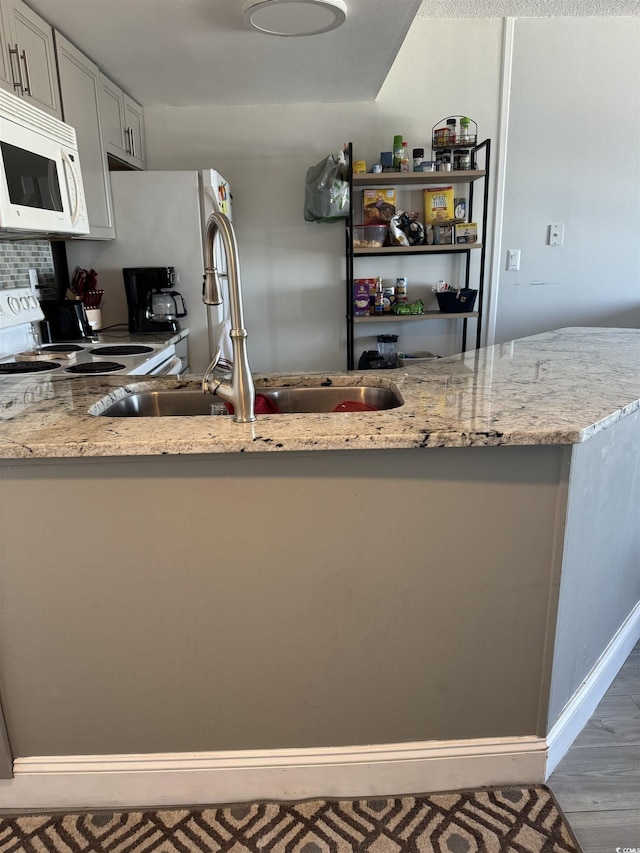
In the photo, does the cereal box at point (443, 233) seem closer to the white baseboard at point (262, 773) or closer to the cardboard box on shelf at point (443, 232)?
the cardboard box on shelf at point (443, 232)

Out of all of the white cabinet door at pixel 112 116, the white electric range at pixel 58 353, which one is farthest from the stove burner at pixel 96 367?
the white cabinet door at pixel 112 116

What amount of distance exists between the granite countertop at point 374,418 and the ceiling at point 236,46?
A: 5.06 ft

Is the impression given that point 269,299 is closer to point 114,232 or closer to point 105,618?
point 114,232

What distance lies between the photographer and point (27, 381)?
174cm

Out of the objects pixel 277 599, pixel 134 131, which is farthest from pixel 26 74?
pixel 277 599

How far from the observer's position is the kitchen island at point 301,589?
3.89 feet

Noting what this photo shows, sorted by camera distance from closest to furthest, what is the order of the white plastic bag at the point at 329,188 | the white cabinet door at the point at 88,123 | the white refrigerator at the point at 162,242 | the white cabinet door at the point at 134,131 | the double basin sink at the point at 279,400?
the double basin sink at the point at 279,400 < the white cabinet door at the point at 88,123 < the white refrigerator at the point at 162,242 < the white cabinet door at the point at 134,131 < the white plastic bag at the point at 329,188

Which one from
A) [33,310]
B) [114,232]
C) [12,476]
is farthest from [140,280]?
[12,476]

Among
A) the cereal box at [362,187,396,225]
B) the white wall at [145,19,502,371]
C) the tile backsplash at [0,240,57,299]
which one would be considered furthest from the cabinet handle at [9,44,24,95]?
the cereal box at [362,187,396,225]

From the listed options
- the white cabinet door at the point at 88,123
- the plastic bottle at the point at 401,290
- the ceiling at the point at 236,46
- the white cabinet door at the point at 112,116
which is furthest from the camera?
the plastic bottle at the point at 401,290

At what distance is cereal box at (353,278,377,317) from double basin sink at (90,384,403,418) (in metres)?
1.94

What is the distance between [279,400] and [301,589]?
0.60 meters

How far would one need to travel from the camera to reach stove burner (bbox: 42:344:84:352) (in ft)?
8.39

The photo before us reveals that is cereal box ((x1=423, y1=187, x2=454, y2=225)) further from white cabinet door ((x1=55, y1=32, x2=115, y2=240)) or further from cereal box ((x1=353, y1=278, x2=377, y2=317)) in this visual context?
white cabinet door ((x1=55, y1=32, x2=115, y2=240))
